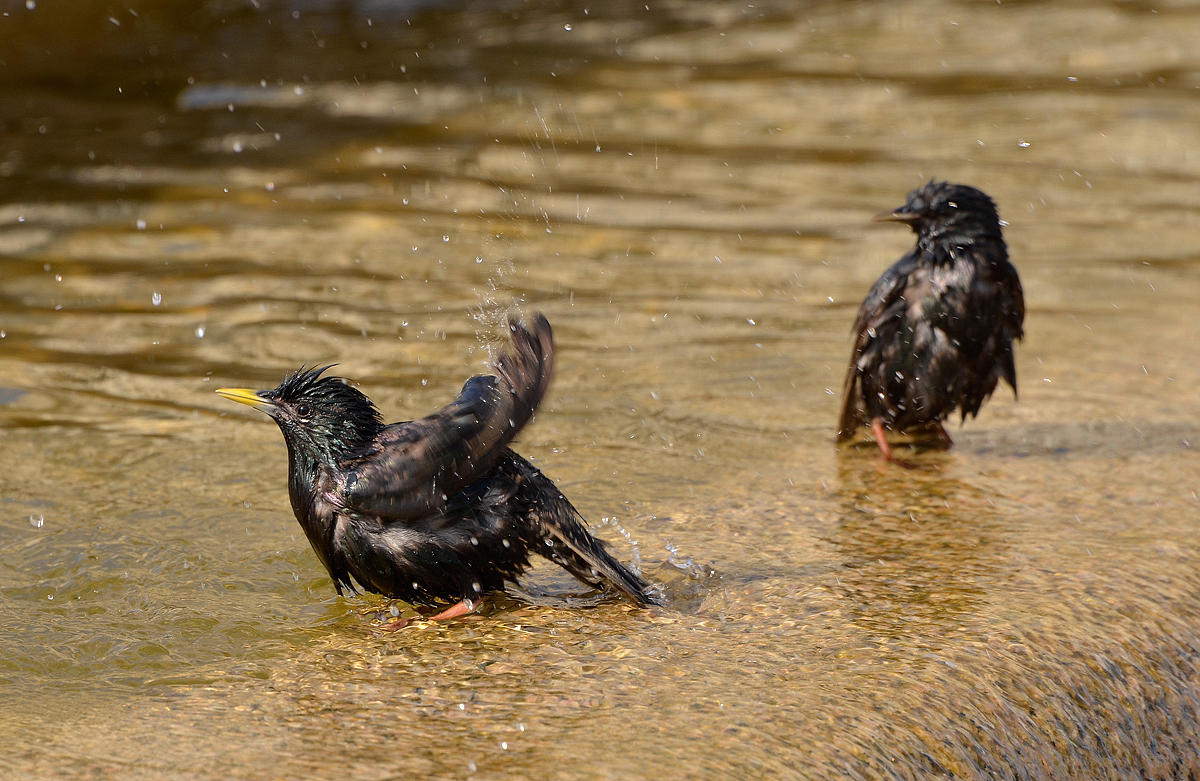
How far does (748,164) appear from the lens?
1186cm

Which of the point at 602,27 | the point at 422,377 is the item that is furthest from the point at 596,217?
the point at 602,27

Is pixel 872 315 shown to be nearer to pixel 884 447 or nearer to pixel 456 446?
pixel 884 447

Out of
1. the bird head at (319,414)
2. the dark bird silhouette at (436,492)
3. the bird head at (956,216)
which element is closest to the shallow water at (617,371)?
the dark bird silhouette at (436,492)

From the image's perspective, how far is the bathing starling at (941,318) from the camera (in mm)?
5773

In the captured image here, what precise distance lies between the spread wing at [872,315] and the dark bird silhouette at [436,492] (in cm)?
202

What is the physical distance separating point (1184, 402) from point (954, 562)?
2.50 metres

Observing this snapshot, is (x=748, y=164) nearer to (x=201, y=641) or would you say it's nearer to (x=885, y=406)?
(x=885, y=406)

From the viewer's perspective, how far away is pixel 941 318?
19.0 ft

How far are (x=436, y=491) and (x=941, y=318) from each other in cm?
264

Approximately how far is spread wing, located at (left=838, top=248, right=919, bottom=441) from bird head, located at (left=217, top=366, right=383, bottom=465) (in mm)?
2492

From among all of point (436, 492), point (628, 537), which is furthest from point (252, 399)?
point (628, 537)

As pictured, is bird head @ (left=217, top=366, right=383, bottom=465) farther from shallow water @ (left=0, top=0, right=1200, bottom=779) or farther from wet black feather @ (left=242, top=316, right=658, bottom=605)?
shallow water @ (left=0, top=0, right=1200, bottom=779)

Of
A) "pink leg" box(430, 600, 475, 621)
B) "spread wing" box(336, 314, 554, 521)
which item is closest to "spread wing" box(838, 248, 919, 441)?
"spread wing" box(336, 314, 554, 521)

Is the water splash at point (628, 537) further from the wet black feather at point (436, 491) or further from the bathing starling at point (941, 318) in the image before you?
the bathing starling at point (941, 318)
